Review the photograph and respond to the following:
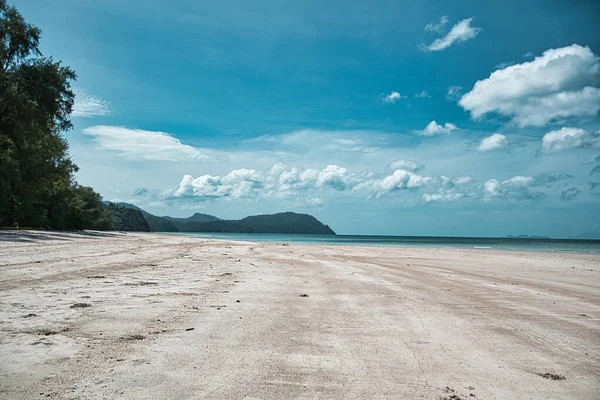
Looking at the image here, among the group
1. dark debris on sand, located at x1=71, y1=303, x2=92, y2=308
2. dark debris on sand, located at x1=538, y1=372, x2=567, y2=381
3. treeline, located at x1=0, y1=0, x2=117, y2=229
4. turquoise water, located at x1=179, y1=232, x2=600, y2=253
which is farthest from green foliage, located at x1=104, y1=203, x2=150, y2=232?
dark debris on sand, located at x1=538, y1=372, x2=567, y2=381

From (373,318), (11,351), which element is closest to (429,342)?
(373,318)

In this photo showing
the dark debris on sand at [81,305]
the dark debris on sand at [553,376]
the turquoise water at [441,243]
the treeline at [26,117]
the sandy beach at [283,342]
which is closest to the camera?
the sandy beach at [283,342]

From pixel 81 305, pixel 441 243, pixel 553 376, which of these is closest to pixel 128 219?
pixel 441 243

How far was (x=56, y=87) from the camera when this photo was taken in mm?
31281

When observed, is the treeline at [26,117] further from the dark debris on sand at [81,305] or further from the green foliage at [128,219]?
the green foliage at [128,219]

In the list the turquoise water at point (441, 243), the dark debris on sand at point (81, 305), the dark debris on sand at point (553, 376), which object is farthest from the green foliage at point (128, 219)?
the dark debris on sand at point (553, 376)

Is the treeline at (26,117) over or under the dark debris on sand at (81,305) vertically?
over

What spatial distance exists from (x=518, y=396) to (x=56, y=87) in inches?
1434

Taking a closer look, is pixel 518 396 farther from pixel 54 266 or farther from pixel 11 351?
pixel 54 266

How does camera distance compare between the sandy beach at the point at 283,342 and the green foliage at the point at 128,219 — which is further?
the green foliage at the point at 128,219

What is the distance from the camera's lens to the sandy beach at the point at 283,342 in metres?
3.94

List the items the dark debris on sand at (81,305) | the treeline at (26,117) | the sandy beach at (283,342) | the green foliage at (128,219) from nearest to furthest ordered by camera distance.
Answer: the sandy beach at (283,342), the dark debris on sand at (81,305), the treeline at (26,117), the green foliage at (128,219)

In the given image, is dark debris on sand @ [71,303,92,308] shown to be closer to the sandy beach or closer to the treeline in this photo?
the sandy beach

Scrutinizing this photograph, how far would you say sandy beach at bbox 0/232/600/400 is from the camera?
394 cm
